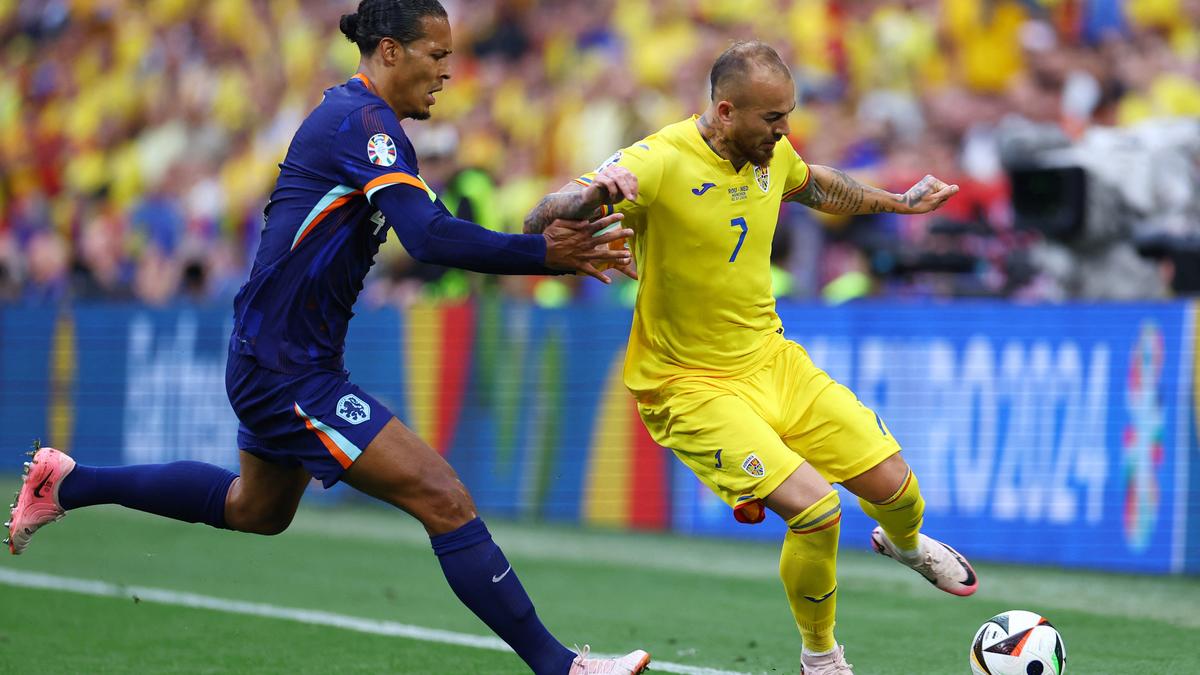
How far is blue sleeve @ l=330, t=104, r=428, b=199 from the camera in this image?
5227 millimetres

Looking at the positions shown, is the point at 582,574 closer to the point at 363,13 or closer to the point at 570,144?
the point at 363,13

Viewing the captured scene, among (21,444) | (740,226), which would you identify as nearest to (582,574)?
(740,226)

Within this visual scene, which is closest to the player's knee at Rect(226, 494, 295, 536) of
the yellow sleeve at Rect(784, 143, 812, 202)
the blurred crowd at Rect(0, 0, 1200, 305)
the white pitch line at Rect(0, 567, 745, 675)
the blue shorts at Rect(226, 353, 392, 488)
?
the blue shorts at Rect(226, 353, 392, 488)

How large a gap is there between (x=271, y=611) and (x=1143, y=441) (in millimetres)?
4931

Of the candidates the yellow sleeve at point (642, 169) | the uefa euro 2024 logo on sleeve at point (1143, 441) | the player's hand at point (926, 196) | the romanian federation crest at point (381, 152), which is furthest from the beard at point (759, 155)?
the uefa euro 2024 logo on sleeve at point (1143, 441)

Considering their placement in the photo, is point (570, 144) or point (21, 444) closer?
point (21, 444)

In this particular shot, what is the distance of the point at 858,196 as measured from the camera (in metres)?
6.41

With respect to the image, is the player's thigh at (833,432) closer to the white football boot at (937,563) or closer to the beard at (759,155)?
the white football boot at (937,563)

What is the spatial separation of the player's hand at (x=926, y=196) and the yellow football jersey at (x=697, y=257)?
0.55m

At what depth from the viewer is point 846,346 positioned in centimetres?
1049

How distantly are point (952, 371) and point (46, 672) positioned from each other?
5.76m

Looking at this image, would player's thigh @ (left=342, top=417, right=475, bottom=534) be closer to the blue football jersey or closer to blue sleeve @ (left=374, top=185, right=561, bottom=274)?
the blue football jersey

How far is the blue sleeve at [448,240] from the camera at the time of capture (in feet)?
16.9

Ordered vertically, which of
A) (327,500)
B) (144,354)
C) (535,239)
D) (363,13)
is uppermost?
(363,13)
